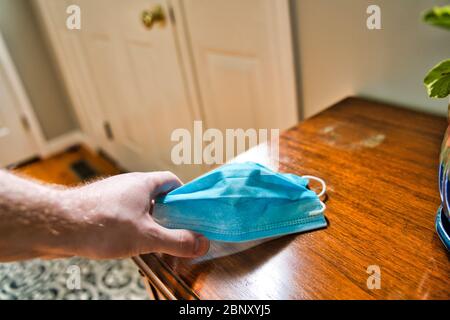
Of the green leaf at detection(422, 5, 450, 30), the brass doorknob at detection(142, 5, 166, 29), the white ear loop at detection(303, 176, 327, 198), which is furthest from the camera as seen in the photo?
the brass doorknob at detection(142, 5, 166, 29)

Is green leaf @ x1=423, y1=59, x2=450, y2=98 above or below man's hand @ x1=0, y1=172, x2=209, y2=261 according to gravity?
above

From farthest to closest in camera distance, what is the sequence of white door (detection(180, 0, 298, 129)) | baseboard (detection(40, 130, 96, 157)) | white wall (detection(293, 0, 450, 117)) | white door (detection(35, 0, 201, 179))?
baseboard (detection(40, 130, 96, 157)) → white door (detection(35, 0, 201, 179)) → white door (detection(180, 0, 298, 129)) → white wall (detection(293, 0, 450, 117))

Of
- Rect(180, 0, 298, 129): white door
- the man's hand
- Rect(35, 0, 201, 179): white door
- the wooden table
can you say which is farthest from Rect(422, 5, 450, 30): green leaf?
Rect(35, 0, 201, 179): white door

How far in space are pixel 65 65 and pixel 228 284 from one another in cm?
217

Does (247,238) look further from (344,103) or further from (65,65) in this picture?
(65,65)

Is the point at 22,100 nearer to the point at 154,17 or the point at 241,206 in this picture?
the point at 154,17

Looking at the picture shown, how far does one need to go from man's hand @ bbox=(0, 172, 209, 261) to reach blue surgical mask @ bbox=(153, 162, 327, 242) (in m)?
0.03

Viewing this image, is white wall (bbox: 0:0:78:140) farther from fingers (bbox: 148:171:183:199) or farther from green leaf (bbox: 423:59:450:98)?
green leaf (bbox: 423:59:450:98)

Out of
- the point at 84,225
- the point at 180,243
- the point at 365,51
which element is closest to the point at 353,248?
the point at 180,243

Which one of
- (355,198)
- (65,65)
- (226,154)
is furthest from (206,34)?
(65,65)

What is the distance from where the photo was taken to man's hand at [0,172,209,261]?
480 millimetres

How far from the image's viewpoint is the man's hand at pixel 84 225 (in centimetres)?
48

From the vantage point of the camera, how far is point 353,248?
519 millimetres

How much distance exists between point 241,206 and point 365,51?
1.79 feet
